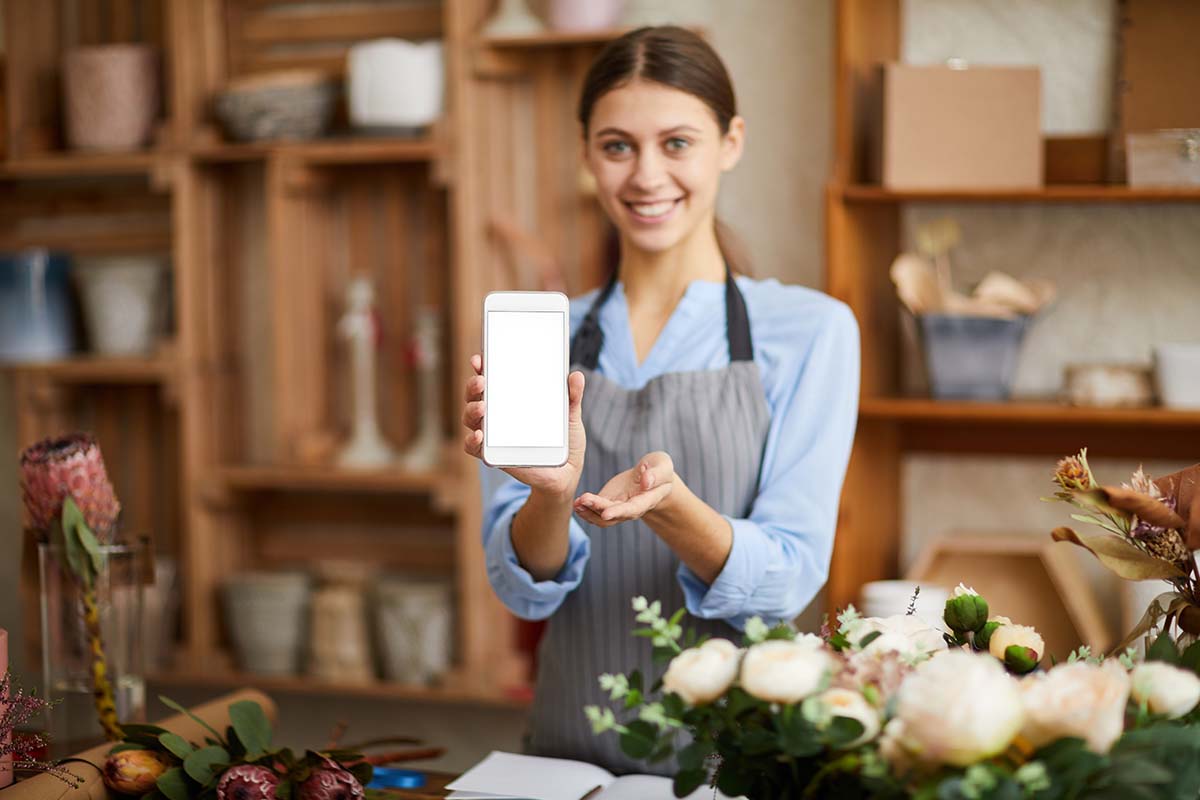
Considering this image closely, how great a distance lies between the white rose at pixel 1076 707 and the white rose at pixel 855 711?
3.4 inches

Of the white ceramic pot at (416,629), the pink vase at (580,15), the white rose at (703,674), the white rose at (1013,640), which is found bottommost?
the white ceramic pot at (416,629)

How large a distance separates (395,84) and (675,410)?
145 cm

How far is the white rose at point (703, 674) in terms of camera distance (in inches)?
30.6

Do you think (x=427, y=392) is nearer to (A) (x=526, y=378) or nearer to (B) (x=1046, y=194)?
(B) (x=1046, y=194)

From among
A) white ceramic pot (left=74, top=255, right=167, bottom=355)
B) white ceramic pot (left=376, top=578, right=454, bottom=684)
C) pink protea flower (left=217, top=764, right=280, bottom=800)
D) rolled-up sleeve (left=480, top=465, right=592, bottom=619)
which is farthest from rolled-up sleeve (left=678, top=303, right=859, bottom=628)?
white ceramic pot (left=74, top=255, right=167, bottom=355)

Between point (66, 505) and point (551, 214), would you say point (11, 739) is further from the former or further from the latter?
point (551, 214)

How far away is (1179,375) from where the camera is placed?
2.21 meters

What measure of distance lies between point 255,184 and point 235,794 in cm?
220

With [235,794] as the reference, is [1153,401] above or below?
above

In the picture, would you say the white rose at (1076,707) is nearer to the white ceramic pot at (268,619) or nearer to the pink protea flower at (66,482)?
the pink protea flower at (66,482)

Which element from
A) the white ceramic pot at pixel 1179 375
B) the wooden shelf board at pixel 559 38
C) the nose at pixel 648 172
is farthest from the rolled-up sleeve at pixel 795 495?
the wooden shelf board at pixel 559 38

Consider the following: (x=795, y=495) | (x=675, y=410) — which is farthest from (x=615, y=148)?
(x=795, y=495)

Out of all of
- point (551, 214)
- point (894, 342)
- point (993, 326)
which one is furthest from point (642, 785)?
point (551, 214)

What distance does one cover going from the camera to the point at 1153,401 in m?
2.26
